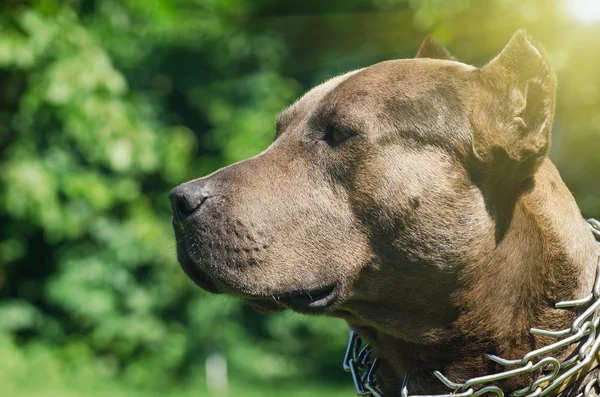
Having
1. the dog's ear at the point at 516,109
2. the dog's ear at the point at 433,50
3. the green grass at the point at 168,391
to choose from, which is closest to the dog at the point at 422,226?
the dog's ear at the point at 516,109

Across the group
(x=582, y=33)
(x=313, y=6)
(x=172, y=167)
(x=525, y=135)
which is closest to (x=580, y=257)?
(x=525, y=135)

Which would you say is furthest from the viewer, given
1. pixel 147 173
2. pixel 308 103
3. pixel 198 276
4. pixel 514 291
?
pixel 147 173

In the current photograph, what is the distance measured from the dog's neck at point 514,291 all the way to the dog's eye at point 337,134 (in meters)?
0.67

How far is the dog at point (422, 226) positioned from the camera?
2.94 metres

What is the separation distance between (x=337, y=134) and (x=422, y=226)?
510 millimetres

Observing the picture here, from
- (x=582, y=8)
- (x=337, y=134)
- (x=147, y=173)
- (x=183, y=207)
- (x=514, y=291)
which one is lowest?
(x=147, y=173)

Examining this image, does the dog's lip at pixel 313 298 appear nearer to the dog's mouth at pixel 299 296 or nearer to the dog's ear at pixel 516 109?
the dog's mouth at pixel 299 296

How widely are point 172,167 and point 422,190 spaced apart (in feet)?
21.8

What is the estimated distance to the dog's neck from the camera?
2.91 m

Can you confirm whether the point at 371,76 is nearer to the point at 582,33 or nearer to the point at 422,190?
the point at 422,190

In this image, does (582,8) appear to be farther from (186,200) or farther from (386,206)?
(186,200)

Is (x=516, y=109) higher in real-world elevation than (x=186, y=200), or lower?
higher

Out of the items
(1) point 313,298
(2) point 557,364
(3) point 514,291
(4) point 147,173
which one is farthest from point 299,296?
(4) point 147,173

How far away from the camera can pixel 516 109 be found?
2.95 m
